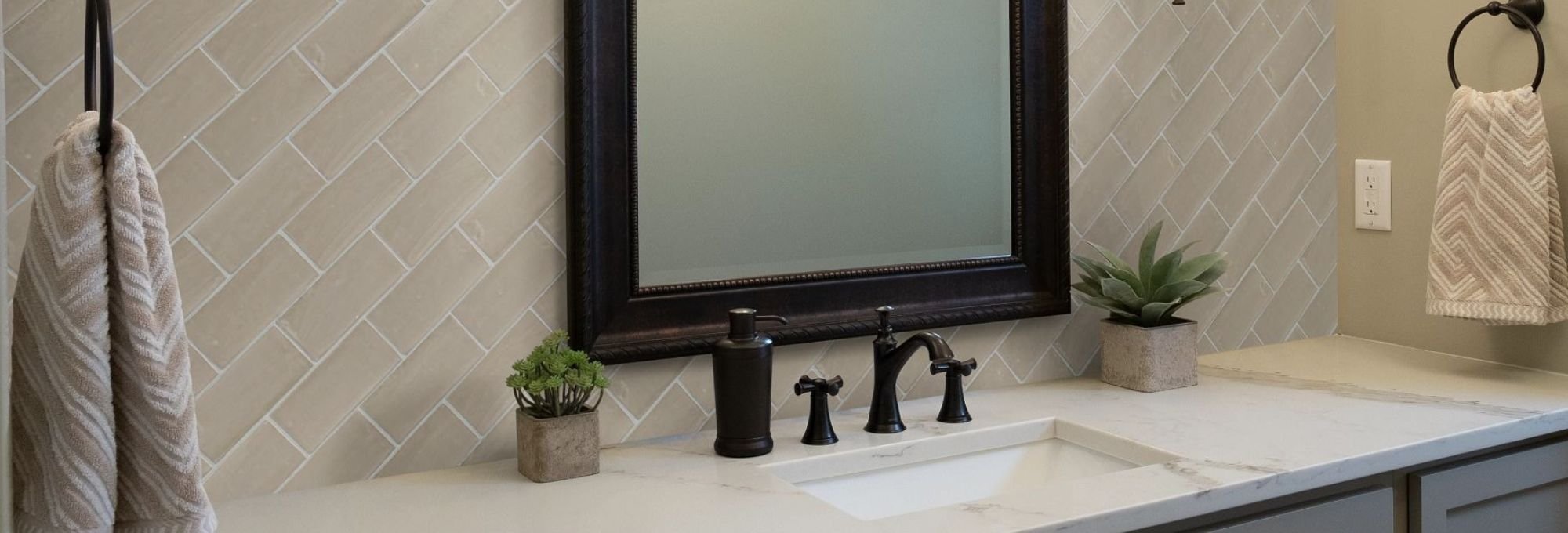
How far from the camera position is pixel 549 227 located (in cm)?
163

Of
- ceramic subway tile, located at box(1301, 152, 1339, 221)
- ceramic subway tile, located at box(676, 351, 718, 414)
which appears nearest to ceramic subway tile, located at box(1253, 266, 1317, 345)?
ceramic subway tile, located at box(1301, 152, 1339, 221)

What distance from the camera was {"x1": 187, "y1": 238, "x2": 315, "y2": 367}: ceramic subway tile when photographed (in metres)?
1.45

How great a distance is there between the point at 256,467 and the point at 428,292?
29 cm

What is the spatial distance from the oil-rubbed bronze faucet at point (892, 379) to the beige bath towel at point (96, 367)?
3.24 feet

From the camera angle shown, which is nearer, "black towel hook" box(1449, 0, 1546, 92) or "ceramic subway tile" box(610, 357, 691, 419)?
"ceramic subway tile" box(610, 357, 691, 419)

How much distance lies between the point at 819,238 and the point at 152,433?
1.05 metres

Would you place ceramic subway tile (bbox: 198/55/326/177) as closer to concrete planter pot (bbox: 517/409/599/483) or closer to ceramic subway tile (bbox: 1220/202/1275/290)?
concrete planter pot (bbox: 517/409/599/483)

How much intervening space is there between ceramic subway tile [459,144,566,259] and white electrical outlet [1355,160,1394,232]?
4.75ft

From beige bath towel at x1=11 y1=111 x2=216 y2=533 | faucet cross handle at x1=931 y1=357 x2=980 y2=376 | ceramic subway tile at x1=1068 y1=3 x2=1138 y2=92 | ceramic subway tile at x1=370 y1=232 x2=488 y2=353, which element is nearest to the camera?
beige bath towel at x1=11 y1=111 x2=216 y2=533

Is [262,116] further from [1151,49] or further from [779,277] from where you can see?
[1151,49]

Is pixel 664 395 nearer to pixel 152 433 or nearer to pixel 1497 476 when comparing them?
pixel 152 433

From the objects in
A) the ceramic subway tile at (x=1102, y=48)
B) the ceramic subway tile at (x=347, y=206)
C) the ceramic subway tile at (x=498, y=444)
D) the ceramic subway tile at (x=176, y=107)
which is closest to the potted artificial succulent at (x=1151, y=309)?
the ceramic subway tile at (x=1102, y=48)

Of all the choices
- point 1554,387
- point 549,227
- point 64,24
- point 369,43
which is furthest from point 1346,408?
point 64,24

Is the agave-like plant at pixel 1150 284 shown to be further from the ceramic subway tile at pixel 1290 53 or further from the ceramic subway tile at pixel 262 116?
the ceramic subway tile at pixel 262 116
